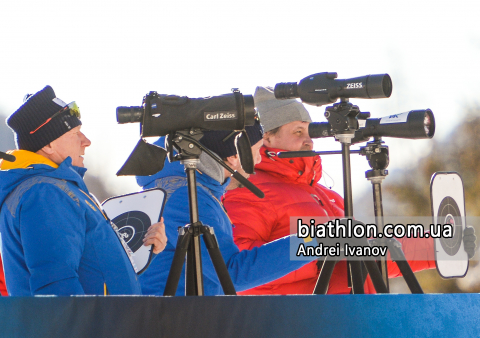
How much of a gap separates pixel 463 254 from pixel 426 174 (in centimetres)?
885

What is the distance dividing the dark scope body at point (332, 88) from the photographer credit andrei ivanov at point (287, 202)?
2.05 ft

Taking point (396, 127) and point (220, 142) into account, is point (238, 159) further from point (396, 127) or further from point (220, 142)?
point (396, 127)

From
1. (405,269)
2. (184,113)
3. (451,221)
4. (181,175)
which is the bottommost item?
(405,269)

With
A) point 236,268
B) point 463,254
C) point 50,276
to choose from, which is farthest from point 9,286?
point 463,254

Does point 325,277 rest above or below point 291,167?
below

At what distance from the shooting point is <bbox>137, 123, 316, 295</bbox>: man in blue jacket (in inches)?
90.6

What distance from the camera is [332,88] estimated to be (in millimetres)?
2160

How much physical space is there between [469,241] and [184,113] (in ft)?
3.74

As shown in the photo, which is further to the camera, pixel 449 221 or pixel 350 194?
pixel 449 221

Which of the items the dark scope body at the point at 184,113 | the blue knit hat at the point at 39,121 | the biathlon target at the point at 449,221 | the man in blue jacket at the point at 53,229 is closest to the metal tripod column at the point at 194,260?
the dark scope body at the point at 184,113

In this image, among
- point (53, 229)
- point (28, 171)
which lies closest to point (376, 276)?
point (53, 229)

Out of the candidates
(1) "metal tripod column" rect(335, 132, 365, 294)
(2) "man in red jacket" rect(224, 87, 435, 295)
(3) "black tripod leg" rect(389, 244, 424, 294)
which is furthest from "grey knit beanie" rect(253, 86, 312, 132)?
(3) "black tripod leg" rect(389, 244, 424, 294)

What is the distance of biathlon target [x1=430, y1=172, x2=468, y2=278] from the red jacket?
0.24 m

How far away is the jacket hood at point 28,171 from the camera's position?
2.04m
